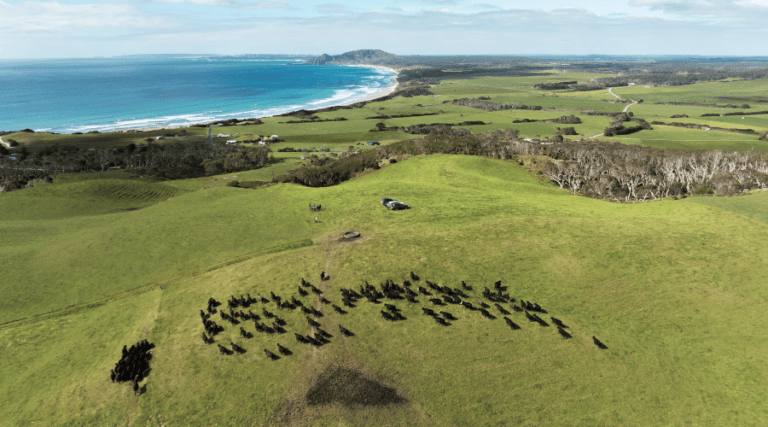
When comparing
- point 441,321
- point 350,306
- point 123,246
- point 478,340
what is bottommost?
point 478,340

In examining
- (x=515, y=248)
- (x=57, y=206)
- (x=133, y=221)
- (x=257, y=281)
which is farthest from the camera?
(x=57, y=206)

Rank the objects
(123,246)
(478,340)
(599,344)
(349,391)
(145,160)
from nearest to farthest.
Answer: (349,391), (599,344), (478,340), (123,246), (145,160)

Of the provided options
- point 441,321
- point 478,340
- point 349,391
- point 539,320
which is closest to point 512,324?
point 539,320

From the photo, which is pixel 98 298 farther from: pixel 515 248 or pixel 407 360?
pixel 515 248

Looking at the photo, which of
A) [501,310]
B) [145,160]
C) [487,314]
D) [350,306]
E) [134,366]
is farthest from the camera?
[145,160]

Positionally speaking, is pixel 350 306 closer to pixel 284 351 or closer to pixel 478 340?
pixel 284 351

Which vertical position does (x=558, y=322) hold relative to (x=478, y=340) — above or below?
above

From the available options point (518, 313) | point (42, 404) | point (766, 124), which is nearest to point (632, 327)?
point (518, 313)
